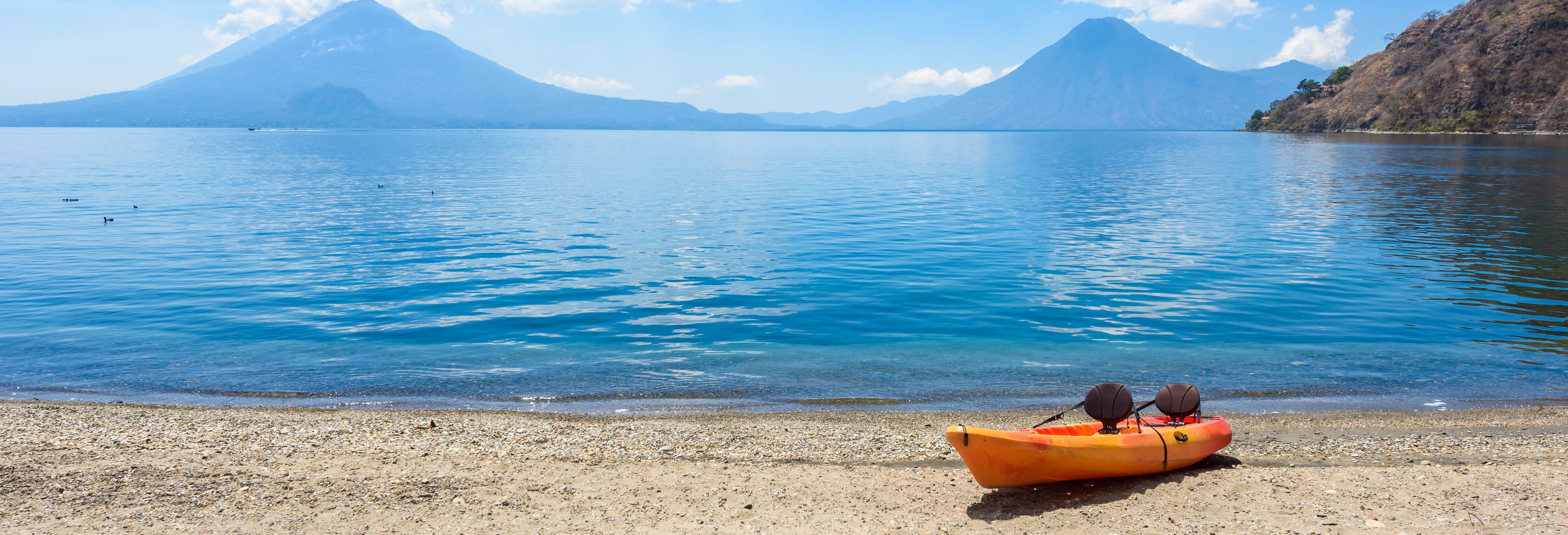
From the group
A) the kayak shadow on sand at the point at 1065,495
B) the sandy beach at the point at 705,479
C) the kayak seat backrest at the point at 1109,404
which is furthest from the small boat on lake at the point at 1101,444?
the sandy beach at the point at 705,479

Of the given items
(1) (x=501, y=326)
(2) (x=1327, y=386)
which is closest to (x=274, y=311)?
(1) (x=501, y=326)

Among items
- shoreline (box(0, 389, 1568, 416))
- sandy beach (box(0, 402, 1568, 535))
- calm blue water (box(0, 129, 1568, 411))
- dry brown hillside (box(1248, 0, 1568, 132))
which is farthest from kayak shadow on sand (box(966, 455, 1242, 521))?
dry brown hillside (box(1248, 0, 1568, 132))

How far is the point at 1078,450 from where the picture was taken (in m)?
10.5

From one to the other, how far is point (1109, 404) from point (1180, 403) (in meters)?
1.44

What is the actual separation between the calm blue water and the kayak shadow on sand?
434 centimetres

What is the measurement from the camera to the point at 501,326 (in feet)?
69.9

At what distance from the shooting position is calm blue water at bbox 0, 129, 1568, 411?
16.7 metres

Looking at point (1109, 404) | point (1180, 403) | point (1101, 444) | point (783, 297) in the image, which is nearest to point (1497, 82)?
point (783, 297)

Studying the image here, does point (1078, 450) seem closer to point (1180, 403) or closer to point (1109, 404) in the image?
point (1109, 404)

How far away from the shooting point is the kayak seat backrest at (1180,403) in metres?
11.8

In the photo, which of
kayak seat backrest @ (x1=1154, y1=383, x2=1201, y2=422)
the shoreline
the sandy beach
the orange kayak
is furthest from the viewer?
the shoreline

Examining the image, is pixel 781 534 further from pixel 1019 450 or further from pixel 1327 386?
pixel 1327 386

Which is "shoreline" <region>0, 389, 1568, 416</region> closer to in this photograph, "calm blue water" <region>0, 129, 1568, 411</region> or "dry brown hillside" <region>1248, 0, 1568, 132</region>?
"calm blue water" <region>0, 129, 1568, 411</region>

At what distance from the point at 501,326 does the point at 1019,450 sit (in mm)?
15178
